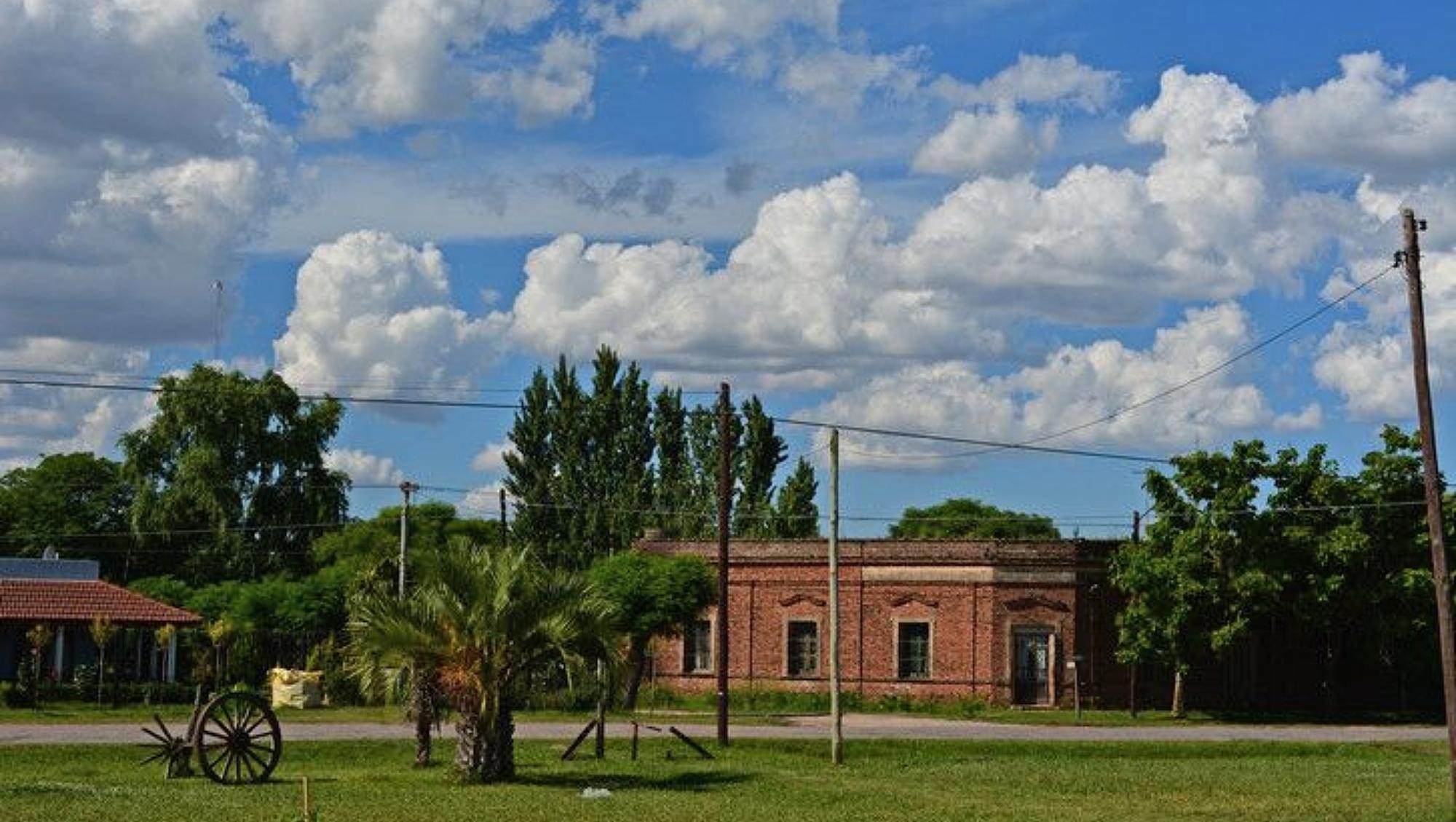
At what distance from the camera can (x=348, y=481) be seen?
83.1 metres

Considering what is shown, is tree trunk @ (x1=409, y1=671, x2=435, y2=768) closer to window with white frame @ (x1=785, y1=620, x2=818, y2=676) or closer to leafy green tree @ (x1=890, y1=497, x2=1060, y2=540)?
window with white frame @ (x1=785, y1=620, x2=818, y2=676)

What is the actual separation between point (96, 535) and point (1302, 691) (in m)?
50.5

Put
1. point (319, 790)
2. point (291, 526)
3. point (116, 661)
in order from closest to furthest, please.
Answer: point (319, 790) < point (116, 661) < point (291, 526)

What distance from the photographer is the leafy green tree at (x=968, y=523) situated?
10244 centimetres

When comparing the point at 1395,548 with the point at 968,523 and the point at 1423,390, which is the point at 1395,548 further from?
the point at 968,523

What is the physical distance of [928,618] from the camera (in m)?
59.9

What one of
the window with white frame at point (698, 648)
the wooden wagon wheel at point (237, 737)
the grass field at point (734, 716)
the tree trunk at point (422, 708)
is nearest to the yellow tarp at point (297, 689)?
the grass field at point (734, 716)

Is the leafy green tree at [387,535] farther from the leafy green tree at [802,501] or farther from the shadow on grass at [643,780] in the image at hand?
the shadow on grass at [643,780]

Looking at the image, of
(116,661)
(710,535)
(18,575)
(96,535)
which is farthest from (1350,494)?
(96,535)

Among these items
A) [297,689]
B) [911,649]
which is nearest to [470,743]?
[297,689]

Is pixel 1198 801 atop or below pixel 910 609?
below

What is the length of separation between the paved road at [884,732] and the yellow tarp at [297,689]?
8.15 metres

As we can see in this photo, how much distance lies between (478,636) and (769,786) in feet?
17.4

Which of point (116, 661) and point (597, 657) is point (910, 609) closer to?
point (116, 661)
